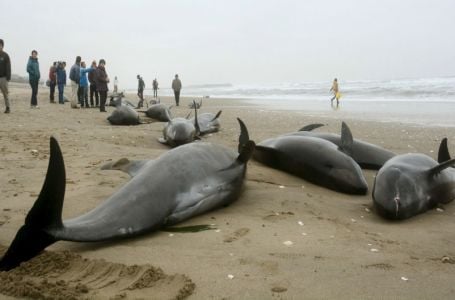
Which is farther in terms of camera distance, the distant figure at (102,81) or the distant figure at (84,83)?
the distant figure at (84,83)

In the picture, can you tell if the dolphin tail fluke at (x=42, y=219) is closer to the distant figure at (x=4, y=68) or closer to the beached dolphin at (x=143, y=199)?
the beached dolphin at (x=143, y=199)

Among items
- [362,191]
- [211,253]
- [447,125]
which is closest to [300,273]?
[211,253]

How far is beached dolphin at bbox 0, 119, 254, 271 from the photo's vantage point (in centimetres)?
289

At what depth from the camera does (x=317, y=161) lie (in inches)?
239

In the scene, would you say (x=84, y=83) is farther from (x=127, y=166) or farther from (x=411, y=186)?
(x=411, y=186)

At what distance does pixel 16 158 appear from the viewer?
6.46 meters

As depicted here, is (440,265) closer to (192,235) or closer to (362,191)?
(192,235)

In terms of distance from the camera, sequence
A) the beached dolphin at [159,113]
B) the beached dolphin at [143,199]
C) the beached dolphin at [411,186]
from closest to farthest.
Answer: the beached dolphin at [143,199]
the beached dolphin at [411,186]
the beached dolphin at [159,113]

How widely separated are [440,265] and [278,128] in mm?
9338

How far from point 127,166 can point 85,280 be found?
2.67 m

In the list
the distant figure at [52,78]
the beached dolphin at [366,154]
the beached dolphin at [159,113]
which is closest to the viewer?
the beached dolphin at [366,154]

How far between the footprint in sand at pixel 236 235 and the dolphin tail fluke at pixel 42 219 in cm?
130

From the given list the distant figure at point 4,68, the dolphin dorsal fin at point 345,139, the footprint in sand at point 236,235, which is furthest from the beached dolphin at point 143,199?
the distant figure at point 4,68

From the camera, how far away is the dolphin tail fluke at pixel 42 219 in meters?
2.80
